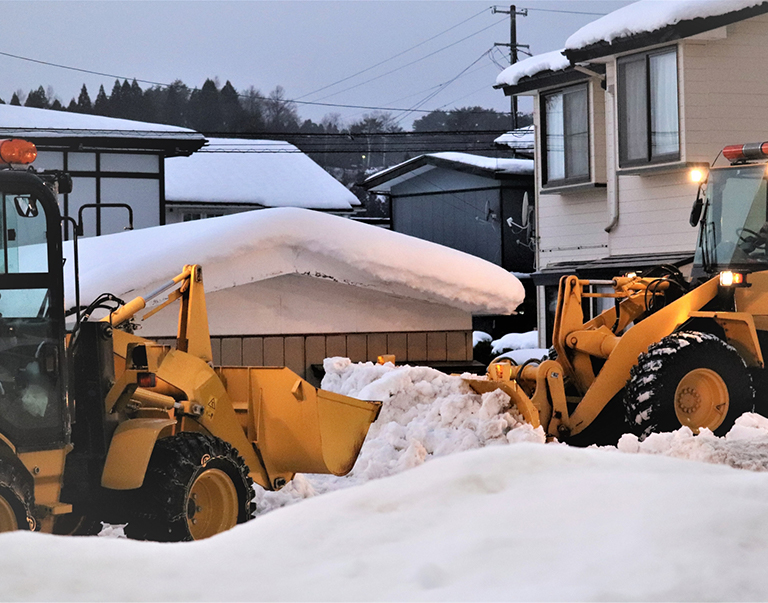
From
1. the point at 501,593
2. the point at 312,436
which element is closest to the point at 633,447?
the point at 312,436

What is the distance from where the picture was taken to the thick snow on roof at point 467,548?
Answer: 259cm

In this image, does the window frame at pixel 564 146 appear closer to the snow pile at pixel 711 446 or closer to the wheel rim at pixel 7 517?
the snow pile at pixel 711 446

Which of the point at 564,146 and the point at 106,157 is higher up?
the point at 106,157

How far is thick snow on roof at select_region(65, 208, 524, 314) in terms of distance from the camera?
10.5 meters

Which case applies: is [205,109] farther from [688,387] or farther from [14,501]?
[14,501]

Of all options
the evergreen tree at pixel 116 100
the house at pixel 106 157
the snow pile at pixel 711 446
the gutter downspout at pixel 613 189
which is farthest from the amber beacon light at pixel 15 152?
the evergreen tree at pixel 116 100

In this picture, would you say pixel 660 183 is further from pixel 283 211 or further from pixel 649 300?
pixel 283 211

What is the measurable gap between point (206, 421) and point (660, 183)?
1111 centimetres

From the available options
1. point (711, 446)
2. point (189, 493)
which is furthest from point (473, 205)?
point (189, 493)

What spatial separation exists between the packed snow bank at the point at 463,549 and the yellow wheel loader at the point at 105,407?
90.0 inches

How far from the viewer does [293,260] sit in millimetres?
11281

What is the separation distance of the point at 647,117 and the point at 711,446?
884 centimetres

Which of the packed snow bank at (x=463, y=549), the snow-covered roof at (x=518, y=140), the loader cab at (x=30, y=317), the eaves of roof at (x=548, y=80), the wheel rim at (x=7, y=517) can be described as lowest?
the wheel rim at (x=7, y=517)

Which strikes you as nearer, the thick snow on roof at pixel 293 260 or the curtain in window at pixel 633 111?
the thick snow on roof at pixel 293 260
